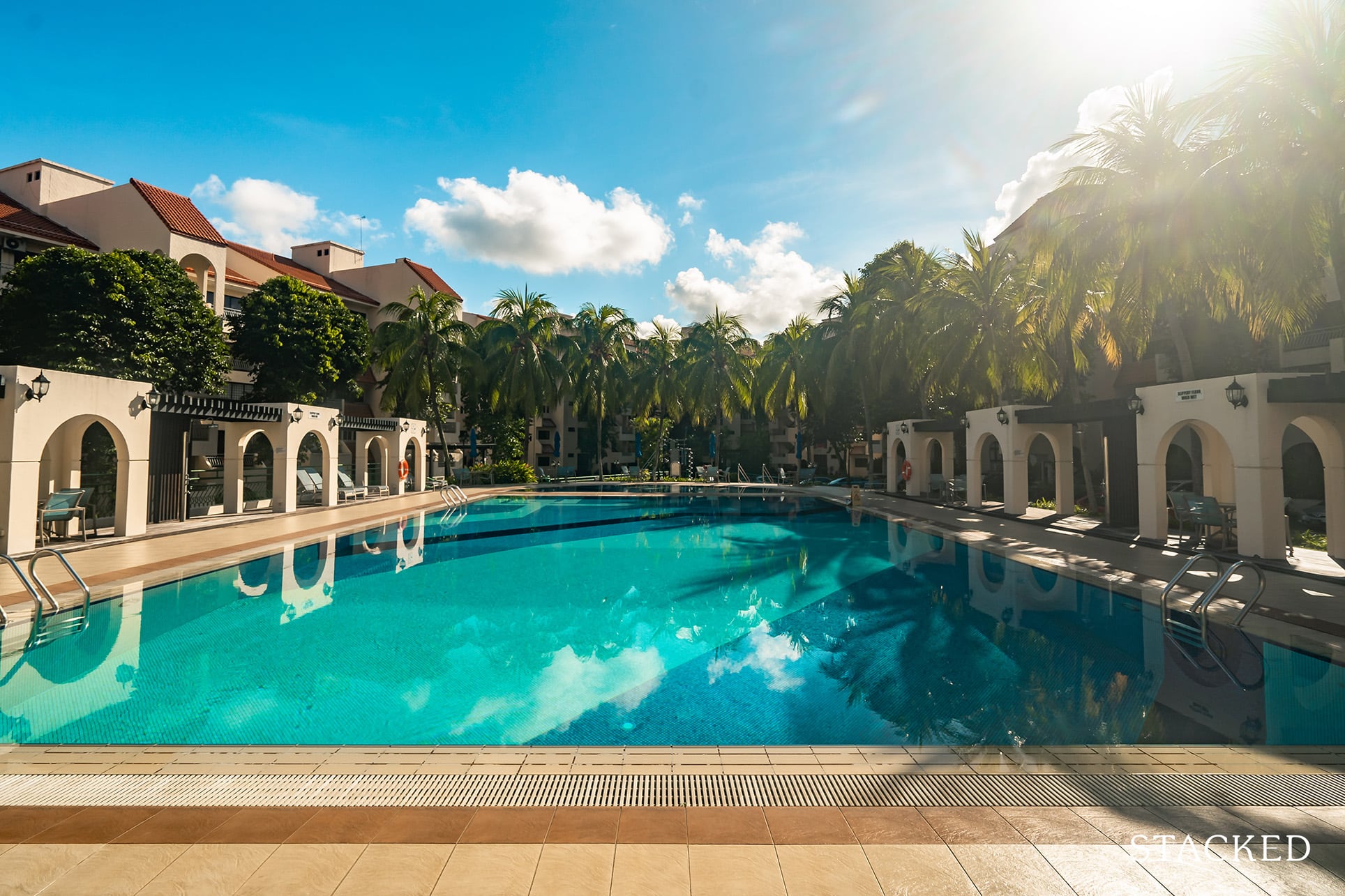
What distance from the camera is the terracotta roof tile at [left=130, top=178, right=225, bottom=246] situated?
3309cm

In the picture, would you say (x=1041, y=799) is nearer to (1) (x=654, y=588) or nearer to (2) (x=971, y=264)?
(1) (x=654, y=588)

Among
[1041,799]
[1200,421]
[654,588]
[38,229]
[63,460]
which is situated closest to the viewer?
[1041,799]

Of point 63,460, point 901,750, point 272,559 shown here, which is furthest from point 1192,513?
point 63,460

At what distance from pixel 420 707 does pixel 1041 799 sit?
567cm

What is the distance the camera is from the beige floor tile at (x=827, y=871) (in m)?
3.19

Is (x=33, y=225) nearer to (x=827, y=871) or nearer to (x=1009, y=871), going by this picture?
(x=827, y=871)

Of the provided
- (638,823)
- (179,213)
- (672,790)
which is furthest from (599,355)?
(638,823)

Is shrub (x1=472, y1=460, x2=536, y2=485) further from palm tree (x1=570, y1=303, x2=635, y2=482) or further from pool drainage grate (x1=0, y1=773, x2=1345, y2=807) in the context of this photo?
pool drainage grate (x1=0, y1=773, x2=1345, y2=807)

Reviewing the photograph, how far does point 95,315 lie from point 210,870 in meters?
29.3

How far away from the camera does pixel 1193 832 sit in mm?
3750

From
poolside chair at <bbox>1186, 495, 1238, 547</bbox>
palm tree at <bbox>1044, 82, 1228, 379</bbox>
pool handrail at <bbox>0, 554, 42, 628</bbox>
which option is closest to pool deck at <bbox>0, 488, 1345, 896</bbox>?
pool handrail at <bbox>0, 554, 42, 628</bbox>

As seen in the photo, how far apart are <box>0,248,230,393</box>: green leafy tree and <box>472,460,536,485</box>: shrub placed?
16469mm

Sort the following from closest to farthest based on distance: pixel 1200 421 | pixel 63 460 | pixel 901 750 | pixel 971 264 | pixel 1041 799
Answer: pixel 1041 799 → pixel 901 750 → pixel 1200 421 → pixel 63 460 → pixel 971 264

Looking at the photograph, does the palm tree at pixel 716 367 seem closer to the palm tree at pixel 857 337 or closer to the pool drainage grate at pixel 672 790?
the palm tree at pixel 857 337
